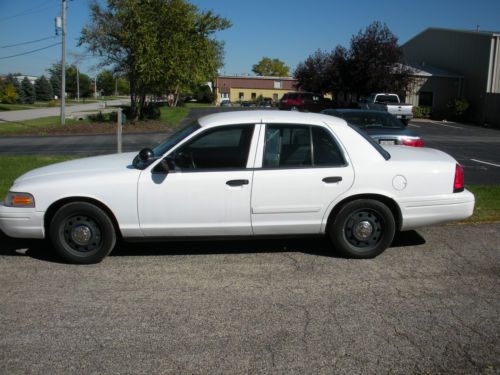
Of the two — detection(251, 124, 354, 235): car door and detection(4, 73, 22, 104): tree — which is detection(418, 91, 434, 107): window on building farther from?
detection(4, 73, 22, 104): tree

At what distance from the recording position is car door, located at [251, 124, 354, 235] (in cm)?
536

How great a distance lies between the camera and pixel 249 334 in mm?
3863

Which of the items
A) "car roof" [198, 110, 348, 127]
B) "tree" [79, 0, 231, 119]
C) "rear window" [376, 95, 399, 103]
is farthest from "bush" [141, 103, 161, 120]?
"car roof" [198, 110, 348, 127]

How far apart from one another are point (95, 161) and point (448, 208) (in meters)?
3.90

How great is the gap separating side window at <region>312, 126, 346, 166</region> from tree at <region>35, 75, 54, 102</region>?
83.8m

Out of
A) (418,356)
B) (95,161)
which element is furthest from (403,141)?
(418,356)

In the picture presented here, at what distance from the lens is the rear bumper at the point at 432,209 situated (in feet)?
18.3

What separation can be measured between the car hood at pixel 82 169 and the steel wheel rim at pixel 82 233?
18.0 inches

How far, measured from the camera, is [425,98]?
41906 mm

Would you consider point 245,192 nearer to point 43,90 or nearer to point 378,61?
point 378,61

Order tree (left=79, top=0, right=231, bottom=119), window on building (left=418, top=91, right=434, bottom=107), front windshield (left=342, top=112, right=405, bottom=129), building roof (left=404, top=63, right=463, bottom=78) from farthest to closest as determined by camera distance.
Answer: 1. window on building (left=418, top=91, right=434, bottom=107)
2. building roof (left=404, top=63, right=463, bottom=78)
3. tree (left=79, top=0, right=231, bottom=119)
4. front windshield (left=342, top=112, right=405, bottom=129)

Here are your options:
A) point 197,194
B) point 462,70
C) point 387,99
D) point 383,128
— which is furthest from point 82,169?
point 462,70

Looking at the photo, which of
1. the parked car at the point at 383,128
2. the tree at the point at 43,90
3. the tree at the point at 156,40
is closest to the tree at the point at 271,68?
the tree at the point at 43,90

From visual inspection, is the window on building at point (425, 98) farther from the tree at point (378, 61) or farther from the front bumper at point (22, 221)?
the front bumper at point (22, 221)
